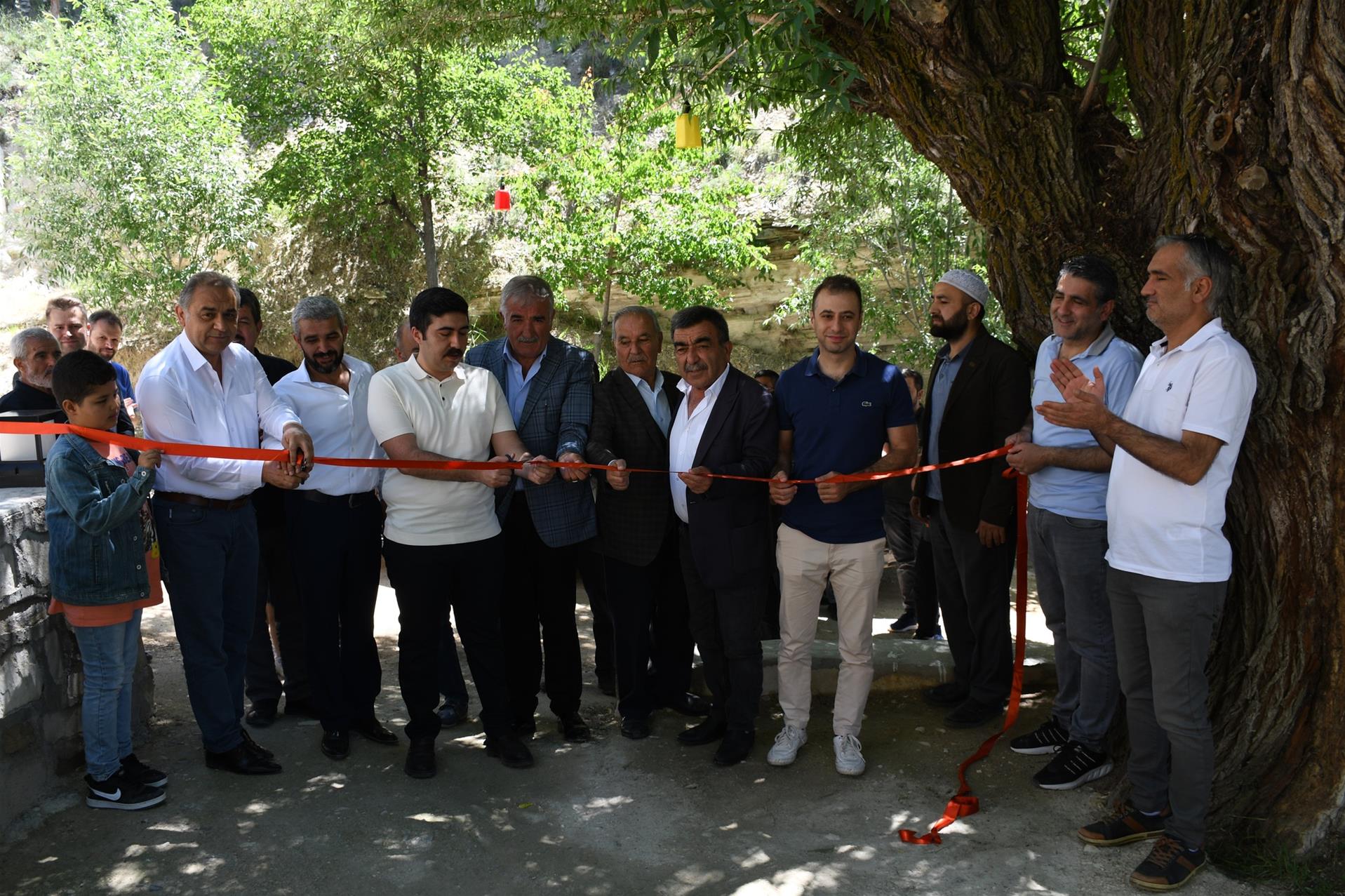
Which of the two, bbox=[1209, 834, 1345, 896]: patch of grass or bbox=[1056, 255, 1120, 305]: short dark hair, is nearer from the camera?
bbox=[1209, 834, 1345, 896]: patch of grass

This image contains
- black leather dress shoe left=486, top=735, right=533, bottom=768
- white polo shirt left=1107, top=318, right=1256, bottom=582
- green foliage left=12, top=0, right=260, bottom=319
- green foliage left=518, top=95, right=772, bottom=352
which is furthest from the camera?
green foliage left=12, top=0, right=260, bottom=319

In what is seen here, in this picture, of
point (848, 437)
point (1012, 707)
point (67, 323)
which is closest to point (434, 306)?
point (848, 437)

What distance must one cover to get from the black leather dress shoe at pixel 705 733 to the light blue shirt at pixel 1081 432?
1805 mm

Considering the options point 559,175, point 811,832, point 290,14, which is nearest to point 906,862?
point 811,832

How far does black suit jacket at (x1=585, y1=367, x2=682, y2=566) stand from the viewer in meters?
5.02

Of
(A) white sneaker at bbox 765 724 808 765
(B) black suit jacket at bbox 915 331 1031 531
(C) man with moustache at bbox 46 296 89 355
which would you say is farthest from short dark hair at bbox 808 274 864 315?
(C) man with moustache at bbox 46 296 89 355

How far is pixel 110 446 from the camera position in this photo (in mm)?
4195

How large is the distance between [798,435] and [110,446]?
113 inches

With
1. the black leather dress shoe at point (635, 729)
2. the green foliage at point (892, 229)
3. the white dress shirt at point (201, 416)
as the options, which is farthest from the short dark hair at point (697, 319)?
the green foliage at point (892, 229)

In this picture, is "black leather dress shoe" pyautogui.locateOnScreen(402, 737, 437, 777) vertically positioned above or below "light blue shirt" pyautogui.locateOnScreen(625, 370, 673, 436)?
below

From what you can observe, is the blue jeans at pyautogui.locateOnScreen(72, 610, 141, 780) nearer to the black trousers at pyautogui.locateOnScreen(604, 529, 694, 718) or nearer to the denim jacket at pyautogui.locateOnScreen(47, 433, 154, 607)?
the denim jacket at pyautogui.locateOnScreen(47, 433, 154, 607)

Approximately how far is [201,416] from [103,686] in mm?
1151

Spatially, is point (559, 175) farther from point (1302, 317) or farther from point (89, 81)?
point (1302, 317)

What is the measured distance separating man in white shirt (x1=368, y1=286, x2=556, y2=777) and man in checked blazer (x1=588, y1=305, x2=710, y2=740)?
0.42 m
